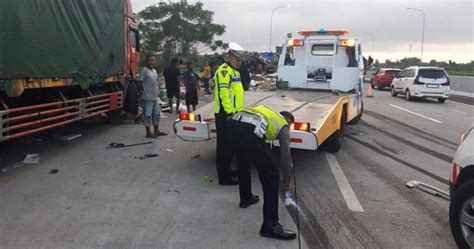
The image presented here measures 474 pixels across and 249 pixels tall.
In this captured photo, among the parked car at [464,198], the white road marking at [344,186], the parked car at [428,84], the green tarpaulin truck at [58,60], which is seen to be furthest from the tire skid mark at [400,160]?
the parked car at [428,84]

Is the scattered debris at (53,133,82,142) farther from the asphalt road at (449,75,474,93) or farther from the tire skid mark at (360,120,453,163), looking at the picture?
the asphalt road at (449,75,474,93)

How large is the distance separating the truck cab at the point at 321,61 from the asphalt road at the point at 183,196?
186 centimetres

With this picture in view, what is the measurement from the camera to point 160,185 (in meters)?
6.22

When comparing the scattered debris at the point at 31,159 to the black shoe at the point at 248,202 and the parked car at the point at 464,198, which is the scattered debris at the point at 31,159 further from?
the parked car at the point at 464,198

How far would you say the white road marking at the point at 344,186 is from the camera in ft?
18.0

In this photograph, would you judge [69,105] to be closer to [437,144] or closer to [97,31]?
[97,31]

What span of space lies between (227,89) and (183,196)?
1463 millimetres

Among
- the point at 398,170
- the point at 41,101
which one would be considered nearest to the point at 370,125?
the point at 398,170

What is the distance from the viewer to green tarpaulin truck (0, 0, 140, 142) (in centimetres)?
649

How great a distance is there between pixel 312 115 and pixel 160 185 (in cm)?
245

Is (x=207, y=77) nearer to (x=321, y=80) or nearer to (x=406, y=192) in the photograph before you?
(x=321, y=80)

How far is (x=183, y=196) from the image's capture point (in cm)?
575

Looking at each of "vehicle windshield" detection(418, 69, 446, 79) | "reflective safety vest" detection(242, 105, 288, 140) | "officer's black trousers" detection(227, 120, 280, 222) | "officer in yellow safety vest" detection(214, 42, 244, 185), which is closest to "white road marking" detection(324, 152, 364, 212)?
"officer's black trousers" detection(227, 120, 280, 222)

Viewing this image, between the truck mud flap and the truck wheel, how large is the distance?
12.0 feet
